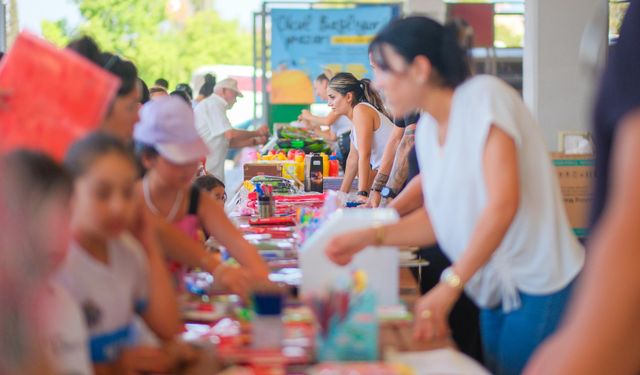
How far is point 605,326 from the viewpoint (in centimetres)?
111

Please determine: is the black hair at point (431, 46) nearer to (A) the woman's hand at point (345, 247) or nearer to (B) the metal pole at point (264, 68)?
(A) the woman's hand at point (345, 247)

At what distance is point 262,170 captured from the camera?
→ 797cm

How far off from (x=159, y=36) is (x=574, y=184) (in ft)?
63.0

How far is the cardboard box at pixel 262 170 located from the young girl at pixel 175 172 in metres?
4.55

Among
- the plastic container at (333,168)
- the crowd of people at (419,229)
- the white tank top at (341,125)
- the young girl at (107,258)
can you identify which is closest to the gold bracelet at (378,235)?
the crowd of people at (419,229)

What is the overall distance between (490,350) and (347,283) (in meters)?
0.94

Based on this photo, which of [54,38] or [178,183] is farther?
[54,38]

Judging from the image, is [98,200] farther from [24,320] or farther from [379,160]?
[379,160]

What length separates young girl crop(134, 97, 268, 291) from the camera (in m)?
3.02

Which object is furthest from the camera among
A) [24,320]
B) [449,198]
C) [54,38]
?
[54,38]

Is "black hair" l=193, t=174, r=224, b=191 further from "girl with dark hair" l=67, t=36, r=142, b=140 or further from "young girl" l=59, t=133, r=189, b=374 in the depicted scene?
"young girl" l=59, t=133, r=189, b=374

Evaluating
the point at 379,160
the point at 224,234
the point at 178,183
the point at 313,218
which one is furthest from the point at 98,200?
the point at 379,160

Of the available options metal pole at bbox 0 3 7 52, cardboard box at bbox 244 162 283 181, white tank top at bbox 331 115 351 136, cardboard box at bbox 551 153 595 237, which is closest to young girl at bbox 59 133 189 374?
cardboard box at bbox 551 153 595 237

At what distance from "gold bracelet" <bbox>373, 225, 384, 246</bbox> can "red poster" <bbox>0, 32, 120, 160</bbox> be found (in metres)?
1.00
